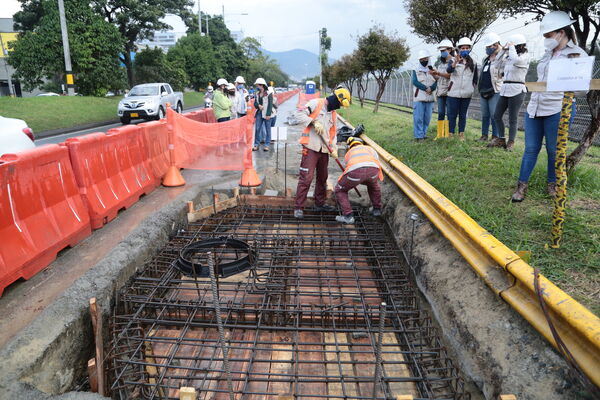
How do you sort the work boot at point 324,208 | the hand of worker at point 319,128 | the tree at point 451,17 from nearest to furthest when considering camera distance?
the hand of worker at point 319,128 < the work boot at point 324,208 < the tree at point 451,17

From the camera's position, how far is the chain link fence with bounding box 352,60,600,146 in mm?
11031

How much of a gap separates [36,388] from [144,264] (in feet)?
6.02

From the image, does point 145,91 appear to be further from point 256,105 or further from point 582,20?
point 582,20

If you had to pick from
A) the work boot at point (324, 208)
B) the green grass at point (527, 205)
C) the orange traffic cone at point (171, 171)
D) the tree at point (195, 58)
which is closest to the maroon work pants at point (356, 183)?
the work boot at point (324, 208)

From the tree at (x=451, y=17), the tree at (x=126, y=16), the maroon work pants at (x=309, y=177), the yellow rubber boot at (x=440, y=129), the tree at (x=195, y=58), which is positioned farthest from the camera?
the tree at (x=195, y=58)

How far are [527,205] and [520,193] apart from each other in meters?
0.16

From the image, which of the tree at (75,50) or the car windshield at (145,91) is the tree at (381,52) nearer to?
the car windshield at (145,91)

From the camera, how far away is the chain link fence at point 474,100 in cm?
1103

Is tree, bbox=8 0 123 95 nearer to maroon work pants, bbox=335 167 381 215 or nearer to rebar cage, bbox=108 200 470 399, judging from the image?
maroon work pants, bbox=335 167 381 215

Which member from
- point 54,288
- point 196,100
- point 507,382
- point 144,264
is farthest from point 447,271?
point 196,100

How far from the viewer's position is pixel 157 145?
6691 millimetres

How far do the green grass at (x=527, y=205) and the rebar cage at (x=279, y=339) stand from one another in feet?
3.33

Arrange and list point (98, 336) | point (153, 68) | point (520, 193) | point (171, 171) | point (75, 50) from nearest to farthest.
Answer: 1. point (98, 336)
2. point (520, 193)
3. point (171, 171)
4. point (75, 50)
5. point (153, 68)

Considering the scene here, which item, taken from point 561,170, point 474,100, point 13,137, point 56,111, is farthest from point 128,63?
point 561,170
